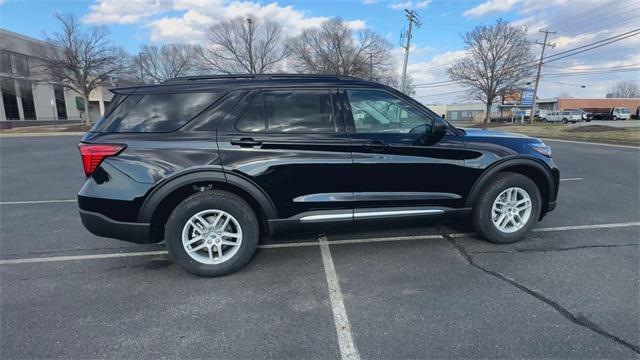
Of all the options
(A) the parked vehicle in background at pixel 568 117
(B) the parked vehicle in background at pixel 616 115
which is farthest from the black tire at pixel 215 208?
(B) the parked vehicle in background at pixel 616 115

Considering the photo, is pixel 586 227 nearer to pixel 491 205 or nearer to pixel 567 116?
pixel 491 205

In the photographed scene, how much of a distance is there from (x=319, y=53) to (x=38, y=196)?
4142 centimetres

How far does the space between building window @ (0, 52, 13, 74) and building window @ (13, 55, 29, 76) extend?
862 mm

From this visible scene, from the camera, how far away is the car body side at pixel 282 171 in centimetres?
321

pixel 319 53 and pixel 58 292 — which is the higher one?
pixel 319 53

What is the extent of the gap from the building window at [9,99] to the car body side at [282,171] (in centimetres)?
5006

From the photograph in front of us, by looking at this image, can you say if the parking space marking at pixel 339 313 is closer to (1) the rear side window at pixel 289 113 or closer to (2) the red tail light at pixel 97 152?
(1) the rear side window at pixel 289 113

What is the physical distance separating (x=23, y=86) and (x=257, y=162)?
53.2m

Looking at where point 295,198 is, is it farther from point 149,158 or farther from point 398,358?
point 398,358

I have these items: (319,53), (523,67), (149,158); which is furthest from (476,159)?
(523,67)

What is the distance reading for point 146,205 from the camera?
10.5 feet

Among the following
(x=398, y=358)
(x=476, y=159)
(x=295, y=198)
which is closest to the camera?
(x=398, y=358)

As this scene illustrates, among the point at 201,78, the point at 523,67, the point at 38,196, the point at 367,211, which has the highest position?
the point at 523,67

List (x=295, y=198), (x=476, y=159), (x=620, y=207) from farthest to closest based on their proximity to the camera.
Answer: (x=620, y=207)
(x=476, y=159)
(x=295, y=198)
